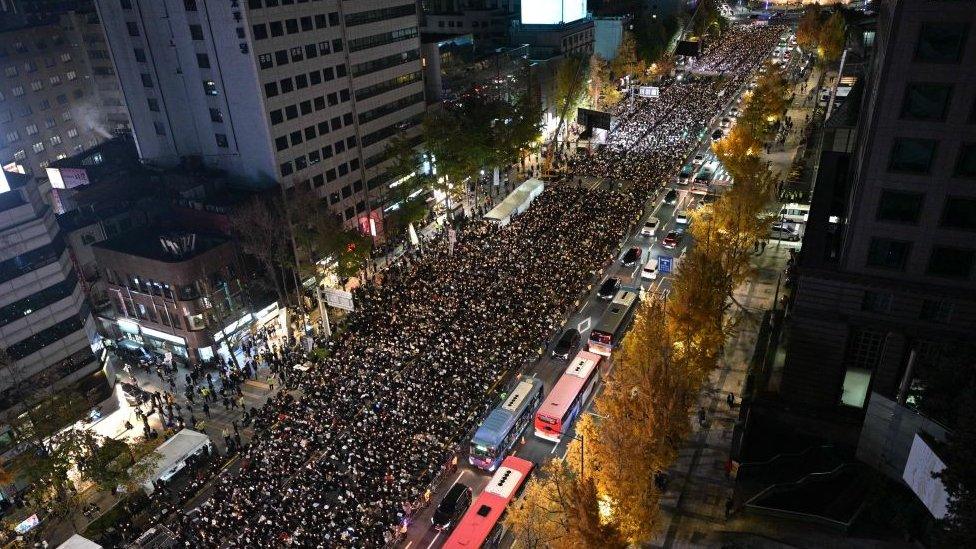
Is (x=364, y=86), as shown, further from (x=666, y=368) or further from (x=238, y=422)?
(x=666, y=368)

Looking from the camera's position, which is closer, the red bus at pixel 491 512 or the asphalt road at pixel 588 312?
the red bus at pixel 491 512

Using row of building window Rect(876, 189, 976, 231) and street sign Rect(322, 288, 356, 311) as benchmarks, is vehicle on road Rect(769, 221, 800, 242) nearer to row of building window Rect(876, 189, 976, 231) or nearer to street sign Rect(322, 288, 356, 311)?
row of building window Rect(876, 189, 976, 231)

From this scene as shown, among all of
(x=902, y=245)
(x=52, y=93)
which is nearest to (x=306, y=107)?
(x=902, y=245)

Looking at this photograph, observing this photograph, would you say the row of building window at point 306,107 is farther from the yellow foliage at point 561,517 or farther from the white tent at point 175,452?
the yellow foliage at point 561,517

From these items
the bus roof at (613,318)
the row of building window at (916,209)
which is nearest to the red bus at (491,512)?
the bus roof at (613,318)

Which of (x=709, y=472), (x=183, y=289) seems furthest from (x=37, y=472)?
(x=709, y=472)

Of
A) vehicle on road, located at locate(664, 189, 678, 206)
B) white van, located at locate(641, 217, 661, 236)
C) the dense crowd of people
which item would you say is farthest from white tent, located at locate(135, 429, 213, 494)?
vehicle on road, located at locate(664, 189, 678, 206)
